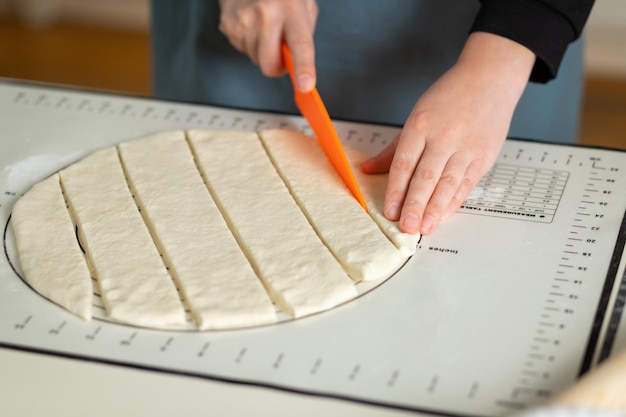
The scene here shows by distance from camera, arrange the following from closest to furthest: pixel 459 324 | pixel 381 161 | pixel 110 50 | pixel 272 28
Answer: pixel 459 324 → pixel 381 161 → pixel 272 28 → pixel 110 50

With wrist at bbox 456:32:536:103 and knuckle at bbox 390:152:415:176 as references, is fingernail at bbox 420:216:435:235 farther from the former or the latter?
wrist at bbox 456:32:536:103

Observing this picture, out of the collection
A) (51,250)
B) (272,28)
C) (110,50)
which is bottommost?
(110,50)

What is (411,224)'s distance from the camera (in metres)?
0.89

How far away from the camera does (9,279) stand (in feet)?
2.73

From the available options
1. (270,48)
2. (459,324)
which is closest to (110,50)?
(270,48)

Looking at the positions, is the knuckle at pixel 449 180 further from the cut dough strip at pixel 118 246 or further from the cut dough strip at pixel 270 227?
the cut dough strip at pixel 118 246

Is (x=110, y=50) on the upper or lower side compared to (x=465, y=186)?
lower

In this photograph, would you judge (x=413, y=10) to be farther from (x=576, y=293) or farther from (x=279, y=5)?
(x=576, y=293)

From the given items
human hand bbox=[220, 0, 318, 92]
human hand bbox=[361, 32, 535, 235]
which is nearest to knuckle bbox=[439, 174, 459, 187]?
human hand bbox=[361, 32, 535, 235]

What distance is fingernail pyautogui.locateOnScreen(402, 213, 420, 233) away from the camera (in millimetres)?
890

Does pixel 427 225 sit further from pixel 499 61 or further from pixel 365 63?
pixel 365 63

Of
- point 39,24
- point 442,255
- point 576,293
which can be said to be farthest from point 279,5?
point 39,24

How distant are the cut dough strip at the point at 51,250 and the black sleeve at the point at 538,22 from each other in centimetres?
53

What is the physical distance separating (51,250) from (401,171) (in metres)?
0.37
